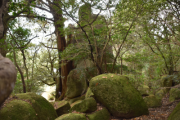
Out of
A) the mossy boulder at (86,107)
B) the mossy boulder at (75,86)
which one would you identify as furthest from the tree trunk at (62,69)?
the mossy boulder at (86,107)

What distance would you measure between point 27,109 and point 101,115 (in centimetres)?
283

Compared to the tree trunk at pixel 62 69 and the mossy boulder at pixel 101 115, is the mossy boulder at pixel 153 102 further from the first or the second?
the tree trunk at pixel 62 69

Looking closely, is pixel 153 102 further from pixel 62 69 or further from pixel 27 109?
pixel 62 69

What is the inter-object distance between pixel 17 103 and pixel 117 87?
3920 millimetres

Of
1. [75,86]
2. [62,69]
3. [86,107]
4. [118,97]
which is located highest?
[62,69]

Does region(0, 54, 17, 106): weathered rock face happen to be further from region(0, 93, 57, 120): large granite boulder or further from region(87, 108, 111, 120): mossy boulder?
region(87, 108, 111, 120): mossy boulder

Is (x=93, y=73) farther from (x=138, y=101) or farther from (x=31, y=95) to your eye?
(x=31, y=95)

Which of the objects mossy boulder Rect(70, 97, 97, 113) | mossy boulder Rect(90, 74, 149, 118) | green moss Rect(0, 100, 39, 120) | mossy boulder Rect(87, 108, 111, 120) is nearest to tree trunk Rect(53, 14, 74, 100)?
mossy boulder Rect(90, 74, 149, 118)

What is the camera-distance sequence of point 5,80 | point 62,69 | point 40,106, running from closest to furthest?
point 5,80 → point 40,106 → point 62,69

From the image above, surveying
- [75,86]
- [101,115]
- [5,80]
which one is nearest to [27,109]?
[101,115]

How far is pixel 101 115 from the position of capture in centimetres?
502

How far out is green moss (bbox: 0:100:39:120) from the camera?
3.43m

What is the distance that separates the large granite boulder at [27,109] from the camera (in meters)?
3.51

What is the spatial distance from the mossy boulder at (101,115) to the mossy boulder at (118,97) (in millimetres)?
210
